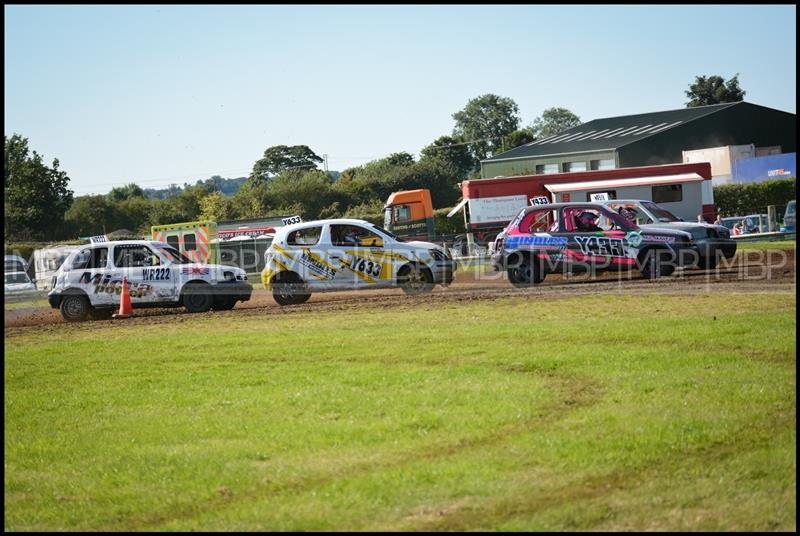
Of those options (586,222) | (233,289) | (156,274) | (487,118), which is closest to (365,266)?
(233,289)

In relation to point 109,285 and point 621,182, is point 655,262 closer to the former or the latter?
point 109,285

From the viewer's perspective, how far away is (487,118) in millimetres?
126812

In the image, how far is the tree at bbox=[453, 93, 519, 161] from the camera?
410ft

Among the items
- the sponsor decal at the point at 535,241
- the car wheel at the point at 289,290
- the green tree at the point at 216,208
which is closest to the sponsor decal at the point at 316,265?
the car wheel at the point at 289,290

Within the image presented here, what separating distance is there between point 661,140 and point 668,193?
86.9 feet

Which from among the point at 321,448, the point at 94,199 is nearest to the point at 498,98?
the point at 94,199

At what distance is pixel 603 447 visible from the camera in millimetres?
7844

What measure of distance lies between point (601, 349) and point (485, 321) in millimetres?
3803

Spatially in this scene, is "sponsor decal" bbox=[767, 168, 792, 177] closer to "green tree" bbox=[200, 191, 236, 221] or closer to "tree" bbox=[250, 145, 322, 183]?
"green tree" bbox=[200, 191, 236, 221]

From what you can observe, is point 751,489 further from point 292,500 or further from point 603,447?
point 292,500

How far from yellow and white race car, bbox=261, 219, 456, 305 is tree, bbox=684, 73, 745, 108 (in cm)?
8615

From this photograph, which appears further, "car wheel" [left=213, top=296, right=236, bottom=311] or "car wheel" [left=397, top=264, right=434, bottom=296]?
"car wheel" [left=213, top=296, right=236, bottom=311]

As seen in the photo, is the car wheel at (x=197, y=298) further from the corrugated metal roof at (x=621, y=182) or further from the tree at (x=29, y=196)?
the tree at (x=29, y=196)

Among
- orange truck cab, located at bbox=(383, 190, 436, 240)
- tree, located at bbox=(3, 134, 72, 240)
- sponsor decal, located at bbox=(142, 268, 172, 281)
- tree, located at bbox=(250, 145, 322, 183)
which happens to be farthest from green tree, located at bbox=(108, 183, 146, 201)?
sponsor decal, located at bbox=(142, 268, 172, 281)
